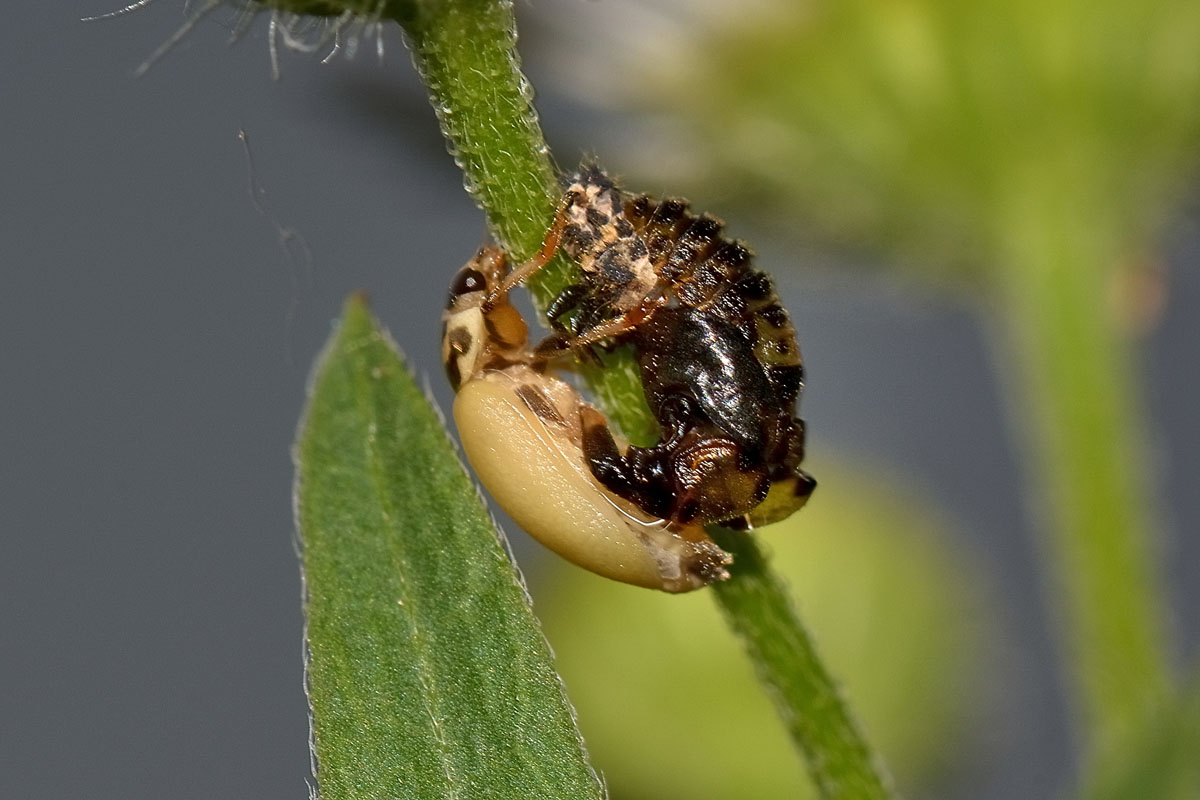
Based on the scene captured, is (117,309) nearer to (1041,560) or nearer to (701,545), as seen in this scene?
(1041,560)

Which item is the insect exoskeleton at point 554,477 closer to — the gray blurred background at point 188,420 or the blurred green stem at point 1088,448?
the blurred green stem at point 1088,448

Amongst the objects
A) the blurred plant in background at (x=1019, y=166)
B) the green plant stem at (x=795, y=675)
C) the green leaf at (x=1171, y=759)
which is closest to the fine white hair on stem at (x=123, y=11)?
the green plant stem at (x=795, y=675)

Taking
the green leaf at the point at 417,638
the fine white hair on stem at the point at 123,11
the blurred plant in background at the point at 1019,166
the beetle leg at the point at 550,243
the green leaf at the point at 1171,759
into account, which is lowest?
the green leaf at the point at 417,638

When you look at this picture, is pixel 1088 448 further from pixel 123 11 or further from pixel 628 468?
pixel 123 11

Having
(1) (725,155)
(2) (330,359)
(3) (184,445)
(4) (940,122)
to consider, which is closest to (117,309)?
(3) (184,445)

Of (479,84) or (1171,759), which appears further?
(1171,759)

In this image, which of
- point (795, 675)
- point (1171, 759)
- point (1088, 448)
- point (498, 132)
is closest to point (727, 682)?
point (1088, 448)

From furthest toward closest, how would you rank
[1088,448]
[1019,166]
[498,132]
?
[1019,166] < [1088,448] < [498,132]
